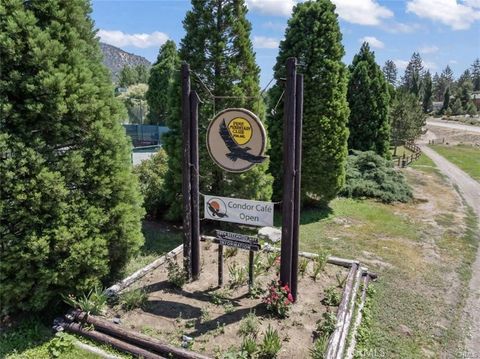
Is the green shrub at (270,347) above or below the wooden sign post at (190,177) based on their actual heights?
below

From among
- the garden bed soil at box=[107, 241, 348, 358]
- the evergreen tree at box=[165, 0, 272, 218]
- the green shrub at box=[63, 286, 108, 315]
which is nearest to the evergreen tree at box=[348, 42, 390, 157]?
the evergreen tree at box=[165, 0, 272, 218]

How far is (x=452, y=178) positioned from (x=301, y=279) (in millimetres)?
19968

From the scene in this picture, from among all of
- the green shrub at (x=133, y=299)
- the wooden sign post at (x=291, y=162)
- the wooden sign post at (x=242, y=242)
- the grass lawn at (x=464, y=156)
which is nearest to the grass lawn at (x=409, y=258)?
the wooden sign post at (x=291, y=162)

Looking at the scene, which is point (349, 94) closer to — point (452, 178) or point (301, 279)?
point (452, 178)

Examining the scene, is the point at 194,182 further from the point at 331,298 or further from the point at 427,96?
the point at 427,96

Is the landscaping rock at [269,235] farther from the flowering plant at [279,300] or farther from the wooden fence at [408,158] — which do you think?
A: the wooden fence at [408,158]

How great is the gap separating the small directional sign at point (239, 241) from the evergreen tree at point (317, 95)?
6.12 m

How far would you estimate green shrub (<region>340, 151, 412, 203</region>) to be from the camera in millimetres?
15672

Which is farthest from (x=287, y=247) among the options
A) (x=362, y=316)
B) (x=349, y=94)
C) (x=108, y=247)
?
(x=349, y=94)

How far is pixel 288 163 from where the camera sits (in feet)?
18.4

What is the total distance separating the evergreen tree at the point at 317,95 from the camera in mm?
11953

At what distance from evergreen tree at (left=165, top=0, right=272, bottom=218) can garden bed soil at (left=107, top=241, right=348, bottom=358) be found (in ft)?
9.40

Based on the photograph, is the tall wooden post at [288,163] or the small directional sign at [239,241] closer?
the tall wooden post at [288,163]

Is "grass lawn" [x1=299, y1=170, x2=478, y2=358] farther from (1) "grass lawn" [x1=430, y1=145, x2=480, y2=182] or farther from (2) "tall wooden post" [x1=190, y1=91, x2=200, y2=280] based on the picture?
(1) "grass lawn" [x1=430, y1=145, x2=480, y2=182]
